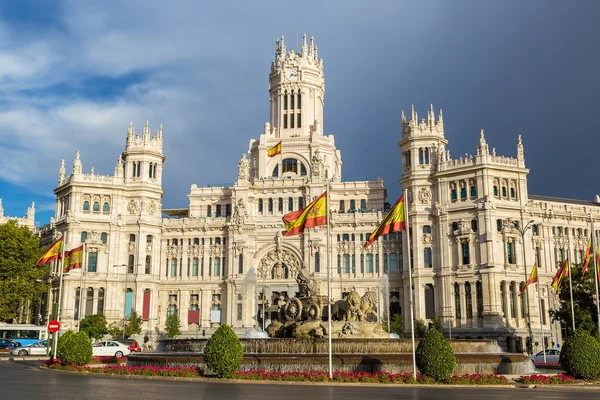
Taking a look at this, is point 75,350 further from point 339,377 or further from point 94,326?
point 94,326

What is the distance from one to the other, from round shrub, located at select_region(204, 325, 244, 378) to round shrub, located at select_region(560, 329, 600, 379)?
17.0 metres

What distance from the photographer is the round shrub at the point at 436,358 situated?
30.4 meters

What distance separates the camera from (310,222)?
40219 mm

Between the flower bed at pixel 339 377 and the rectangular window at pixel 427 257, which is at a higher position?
the rectangular window at pixel 427 257

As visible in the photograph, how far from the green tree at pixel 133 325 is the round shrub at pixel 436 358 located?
6302 centimetres

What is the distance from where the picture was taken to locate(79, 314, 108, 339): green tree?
80438 millimetres

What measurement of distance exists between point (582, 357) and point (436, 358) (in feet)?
26.7

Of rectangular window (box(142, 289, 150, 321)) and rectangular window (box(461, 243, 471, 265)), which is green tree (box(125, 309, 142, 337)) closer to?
rectangular window (box(142, 289, 150, 321))

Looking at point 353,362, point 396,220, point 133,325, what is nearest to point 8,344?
point 133,325

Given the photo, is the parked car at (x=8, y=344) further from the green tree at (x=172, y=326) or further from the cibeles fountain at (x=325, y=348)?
the cibeles fountain at (x=325, y=348)

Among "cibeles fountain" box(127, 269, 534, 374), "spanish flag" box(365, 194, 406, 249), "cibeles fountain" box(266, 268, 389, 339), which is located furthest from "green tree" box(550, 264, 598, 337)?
"spanish flag" box(365, 194, 406, 249)

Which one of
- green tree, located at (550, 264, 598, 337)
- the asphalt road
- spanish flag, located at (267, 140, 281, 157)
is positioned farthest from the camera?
spanish flag, located at (267, 140, 281, 157)

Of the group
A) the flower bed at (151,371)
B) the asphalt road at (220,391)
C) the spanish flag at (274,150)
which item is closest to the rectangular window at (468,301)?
the spanish flag at (274,150)

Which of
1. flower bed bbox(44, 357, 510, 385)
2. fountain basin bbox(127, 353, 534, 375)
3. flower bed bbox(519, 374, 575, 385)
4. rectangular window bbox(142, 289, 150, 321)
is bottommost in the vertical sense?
flower bed bbox(519, 374, 575, 385)
